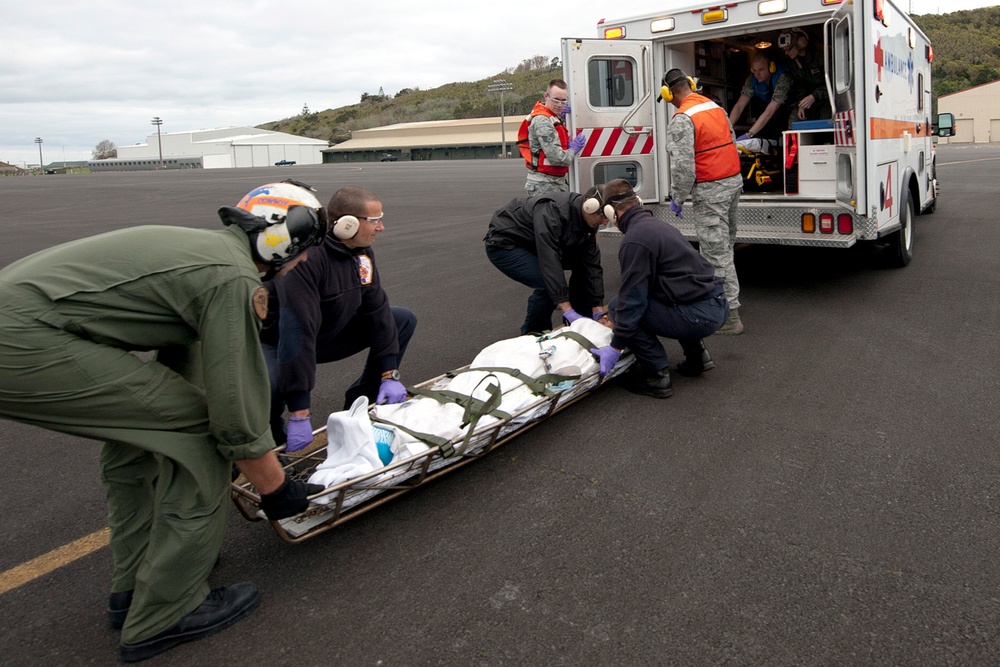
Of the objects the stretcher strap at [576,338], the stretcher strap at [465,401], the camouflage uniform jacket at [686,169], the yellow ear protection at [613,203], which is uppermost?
the camouflage uniform jacket at [686,169]

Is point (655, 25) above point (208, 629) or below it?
above

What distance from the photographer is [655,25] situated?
25.4ft

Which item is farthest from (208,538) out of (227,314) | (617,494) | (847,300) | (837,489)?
(847,300)

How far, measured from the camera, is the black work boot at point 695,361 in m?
5.19

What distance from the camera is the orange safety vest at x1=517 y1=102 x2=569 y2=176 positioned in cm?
764

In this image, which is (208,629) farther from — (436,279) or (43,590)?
(436,279)

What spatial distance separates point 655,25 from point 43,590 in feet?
23.3

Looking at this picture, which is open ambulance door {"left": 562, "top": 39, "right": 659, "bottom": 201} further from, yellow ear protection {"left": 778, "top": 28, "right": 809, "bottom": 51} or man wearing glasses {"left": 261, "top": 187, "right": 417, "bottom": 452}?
man wearing glasses {"left": 261, "top": 187, "right": 417, "bottom": 452}

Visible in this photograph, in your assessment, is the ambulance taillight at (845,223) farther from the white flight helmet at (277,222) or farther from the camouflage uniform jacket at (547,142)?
the white flight helmet at (277,222)

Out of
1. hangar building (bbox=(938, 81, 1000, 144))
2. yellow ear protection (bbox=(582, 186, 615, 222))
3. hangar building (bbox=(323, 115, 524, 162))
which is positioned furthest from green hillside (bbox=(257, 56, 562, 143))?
yellow ear protection (bbox=(582, 186, 615, 222))

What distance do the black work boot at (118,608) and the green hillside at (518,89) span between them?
37350mm

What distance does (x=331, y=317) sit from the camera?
407cm

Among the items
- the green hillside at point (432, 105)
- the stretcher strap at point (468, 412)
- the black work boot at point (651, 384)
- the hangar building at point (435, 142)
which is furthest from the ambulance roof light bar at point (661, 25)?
the green hillside at point (432, 105)

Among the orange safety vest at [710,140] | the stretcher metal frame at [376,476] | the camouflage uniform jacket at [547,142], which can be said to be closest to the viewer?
the stretcher metal frame at [376,476]
